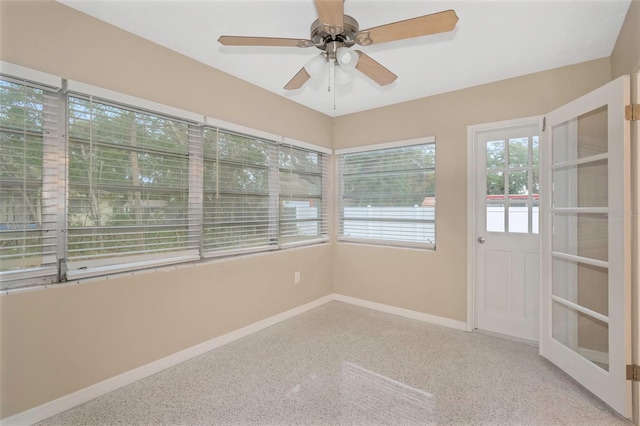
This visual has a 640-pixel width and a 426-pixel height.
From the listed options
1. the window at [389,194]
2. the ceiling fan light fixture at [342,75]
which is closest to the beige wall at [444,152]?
the window at [389,194]

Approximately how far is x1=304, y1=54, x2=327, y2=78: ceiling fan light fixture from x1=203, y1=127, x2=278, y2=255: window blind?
4.20 feet

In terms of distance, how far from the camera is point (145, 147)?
235 cm

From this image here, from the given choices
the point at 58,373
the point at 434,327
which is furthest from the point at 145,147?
the point at 434,327

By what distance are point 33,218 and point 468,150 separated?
140 inches

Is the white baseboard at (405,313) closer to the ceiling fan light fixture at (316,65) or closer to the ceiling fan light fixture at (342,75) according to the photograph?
the ceiling fan light fixture at (342,75)

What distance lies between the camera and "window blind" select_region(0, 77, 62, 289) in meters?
1.76

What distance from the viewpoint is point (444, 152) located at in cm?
330

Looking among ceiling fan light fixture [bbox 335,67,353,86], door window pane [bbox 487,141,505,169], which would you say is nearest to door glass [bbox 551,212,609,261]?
door window pane [bbox 487,141,505,169]

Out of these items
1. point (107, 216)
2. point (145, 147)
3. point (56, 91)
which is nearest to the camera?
point (56, 91)

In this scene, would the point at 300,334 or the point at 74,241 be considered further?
the point at 300,334

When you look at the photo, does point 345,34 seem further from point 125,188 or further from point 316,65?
point 125,188

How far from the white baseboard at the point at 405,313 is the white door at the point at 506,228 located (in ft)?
0.69

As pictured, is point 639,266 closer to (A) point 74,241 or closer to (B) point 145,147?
(B) point 145,147

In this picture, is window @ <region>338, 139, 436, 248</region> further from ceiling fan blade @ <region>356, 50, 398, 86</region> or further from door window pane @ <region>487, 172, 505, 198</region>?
ceiling fan blade @ <region>356, 50, 398, 86</region>
